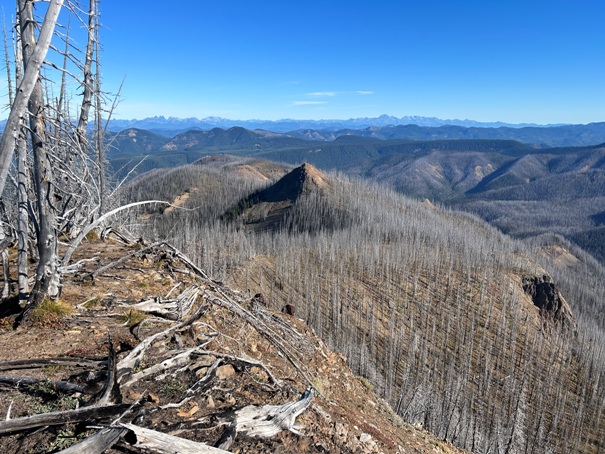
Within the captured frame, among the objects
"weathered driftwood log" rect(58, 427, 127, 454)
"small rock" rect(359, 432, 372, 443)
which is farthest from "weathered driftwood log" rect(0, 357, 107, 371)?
"small rock" rect(359, 432, 372, 443)

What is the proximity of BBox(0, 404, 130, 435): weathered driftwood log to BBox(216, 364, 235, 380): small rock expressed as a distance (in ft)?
6.23

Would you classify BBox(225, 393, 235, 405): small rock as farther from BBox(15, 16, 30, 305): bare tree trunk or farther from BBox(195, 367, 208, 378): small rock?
BBox(15, 16, 30, 305): bare tree trunk

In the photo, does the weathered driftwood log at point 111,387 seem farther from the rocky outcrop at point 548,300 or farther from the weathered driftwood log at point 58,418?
the rocky outcrop at point 548,300

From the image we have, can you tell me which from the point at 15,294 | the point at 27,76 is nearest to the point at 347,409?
the point at 15,294

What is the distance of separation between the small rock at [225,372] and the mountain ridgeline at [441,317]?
13586 millimetres

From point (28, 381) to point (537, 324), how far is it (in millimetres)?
55449

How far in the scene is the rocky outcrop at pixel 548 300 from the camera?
5234 cm

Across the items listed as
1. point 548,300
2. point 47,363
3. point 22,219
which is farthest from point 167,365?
point 548,300

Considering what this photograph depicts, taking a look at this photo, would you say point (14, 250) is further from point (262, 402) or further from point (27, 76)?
point (262, 402)

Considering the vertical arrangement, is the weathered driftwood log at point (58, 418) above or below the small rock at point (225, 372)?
above

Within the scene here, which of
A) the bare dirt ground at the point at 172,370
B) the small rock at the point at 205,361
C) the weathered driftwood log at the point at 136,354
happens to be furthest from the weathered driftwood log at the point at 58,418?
the small rock at the point at 205,361

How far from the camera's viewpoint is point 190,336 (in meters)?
6.91

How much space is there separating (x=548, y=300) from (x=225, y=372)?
58.4 m

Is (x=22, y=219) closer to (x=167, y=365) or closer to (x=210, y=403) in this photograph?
(x=167, y=365)
